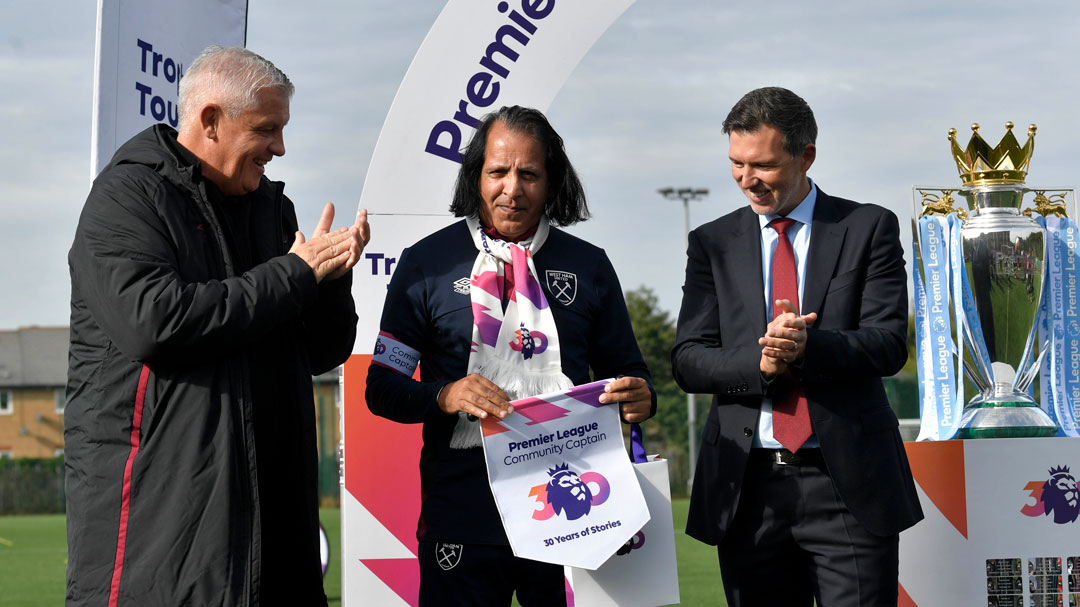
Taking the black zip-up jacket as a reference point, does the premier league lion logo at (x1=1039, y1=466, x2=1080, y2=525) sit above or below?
below

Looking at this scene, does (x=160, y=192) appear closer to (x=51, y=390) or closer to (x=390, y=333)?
(x=390, y=333)

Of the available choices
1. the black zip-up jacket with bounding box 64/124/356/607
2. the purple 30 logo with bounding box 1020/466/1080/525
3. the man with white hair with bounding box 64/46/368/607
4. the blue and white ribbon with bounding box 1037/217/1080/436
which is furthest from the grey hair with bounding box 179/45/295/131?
the blue and white ribbon with bounding box 1037/217/1080/436

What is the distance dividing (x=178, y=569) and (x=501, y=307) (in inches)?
41.7

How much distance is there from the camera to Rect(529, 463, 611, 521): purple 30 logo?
2830mm

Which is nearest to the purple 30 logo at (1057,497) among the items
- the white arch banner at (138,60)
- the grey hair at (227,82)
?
the grey hair at (227,82)

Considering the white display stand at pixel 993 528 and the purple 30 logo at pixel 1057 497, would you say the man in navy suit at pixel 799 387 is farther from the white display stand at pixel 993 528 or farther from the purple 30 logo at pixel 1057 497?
the purple 30 logo at pixel 1057 497

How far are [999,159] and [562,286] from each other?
7.27 ft

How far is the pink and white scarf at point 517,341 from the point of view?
2912mm

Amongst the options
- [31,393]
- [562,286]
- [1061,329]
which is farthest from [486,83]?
[31,393]

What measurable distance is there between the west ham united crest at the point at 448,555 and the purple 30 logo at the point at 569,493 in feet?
0.77

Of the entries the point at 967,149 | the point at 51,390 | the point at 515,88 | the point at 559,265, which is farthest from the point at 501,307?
the point at 51,390

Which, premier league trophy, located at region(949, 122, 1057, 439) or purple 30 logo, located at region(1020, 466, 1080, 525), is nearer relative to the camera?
purple 30 logo, located at region(1020, 466, 1080, 525)

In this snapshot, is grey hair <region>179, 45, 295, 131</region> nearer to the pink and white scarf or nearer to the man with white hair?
the man with white hair

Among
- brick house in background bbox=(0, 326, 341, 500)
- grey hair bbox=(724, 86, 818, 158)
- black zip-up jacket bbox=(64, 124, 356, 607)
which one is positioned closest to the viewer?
black zip-up jacket bbox=(64, 124, 356, 607)
